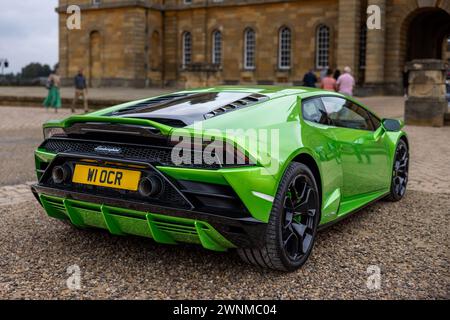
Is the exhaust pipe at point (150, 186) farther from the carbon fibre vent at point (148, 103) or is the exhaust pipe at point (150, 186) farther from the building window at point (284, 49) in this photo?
the building window at point (284, 49)

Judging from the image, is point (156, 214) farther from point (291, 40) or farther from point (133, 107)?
point (291, 40)

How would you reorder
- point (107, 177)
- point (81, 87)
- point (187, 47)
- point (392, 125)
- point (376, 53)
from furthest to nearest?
point (187, 47), point (376, 53), point (81, 87), point (392, 125), point (107, 177)

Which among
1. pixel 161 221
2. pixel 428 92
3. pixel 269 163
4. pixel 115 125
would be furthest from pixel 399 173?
pixel 428 92

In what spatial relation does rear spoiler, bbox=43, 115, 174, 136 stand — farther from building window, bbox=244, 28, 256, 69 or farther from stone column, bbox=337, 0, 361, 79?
building window, bbox=244, 28, 256, 69

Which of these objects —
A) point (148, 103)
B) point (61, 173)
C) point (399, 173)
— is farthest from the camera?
point (399, 173)

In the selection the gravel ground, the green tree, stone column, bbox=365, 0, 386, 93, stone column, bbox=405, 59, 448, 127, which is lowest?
the gravel ground

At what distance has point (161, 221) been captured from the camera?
352 cm

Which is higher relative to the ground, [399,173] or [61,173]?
[61,173]

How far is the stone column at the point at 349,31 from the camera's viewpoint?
106ft

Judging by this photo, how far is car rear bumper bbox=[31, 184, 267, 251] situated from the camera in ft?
11.1

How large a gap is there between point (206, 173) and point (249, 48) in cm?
3868

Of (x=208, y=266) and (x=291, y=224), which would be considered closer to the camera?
(x=291, y=224)

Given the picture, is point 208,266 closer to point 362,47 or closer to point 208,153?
point 208,153

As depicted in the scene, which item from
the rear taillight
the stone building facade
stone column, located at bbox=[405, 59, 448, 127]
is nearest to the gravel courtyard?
the rear taillight
